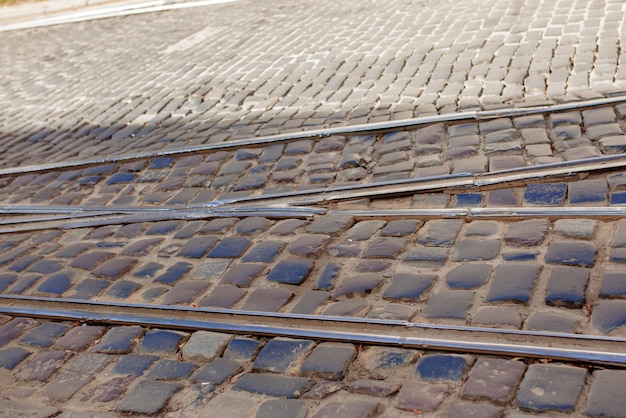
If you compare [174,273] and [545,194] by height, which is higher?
[174,273]

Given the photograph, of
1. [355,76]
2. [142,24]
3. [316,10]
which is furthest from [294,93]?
[142,24]

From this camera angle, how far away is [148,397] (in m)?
3.32

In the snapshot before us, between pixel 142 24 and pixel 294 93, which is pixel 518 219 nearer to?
pixel 294 93

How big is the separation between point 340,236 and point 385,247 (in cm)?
33

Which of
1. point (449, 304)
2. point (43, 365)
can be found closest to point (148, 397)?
point (43, 365)

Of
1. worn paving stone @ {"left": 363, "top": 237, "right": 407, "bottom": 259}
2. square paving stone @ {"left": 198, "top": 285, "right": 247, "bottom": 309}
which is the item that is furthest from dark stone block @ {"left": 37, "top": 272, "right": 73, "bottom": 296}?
worn paving stone @ {"left": 363, "top": 237, "right": 407, "bottom": 259}

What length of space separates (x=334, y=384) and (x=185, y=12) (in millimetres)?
10908

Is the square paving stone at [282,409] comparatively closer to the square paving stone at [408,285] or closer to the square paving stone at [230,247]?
the square paving stone at [408,285]

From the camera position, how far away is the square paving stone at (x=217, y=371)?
3.37 m

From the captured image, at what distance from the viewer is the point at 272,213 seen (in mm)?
4879

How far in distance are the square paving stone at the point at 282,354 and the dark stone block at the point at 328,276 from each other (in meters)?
0.48

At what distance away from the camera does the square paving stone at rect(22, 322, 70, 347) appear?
13.0ft

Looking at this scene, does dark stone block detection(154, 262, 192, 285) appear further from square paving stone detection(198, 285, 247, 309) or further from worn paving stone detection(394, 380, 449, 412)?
worn paving stone detection(394, 380, 449, 412)

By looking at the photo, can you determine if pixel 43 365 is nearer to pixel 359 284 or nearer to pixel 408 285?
pixel 359 284
